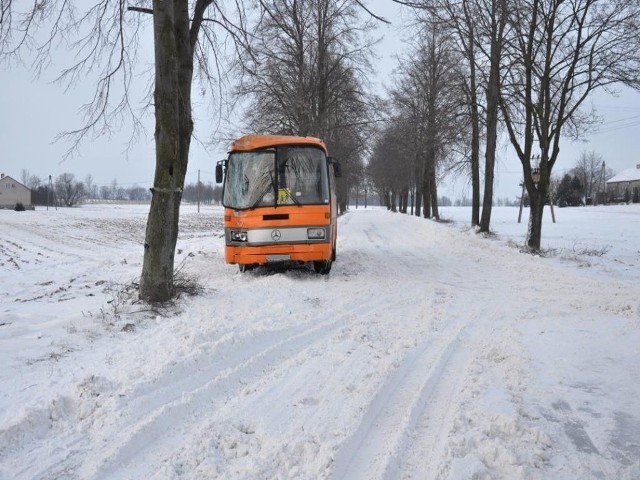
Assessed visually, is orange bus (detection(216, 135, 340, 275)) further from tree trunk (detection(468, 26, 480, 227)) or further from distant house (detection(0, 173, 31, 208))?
distant house (detection(0, 173, 31, 208))

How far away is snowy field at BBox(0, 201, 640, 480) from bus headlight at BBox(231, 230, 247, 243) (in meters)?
1.62

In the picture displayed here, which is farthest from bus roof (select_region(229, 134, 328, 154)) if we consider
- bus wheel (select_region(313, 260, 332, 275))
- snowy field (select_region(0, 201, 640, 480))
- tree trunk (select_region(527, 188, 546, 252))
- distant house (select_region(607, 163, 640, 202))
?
distant house (select_region(607, 163, 640, 202))

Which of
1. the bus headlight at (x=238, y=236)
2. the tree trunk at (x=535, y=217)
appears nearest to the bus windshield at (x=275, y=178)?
the bus headlight at (x=238, y=236)

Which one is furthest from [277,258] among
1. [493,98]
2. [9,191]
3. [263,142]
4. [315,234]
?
[9,191]

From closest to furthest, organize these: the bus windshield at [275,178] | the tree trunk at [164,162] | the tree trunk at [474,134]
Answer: the tree trunk at [164,162] < the bus windshield at [275,178] < the tree trunk at [474,134]

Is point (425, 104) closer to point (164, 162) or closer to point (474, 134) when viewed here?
point (474, 134)

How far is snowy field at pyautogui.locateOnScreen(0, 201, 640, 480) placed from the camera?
275cm

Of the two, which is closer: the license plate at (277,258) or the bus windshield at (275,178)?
the license plate at (277,258)

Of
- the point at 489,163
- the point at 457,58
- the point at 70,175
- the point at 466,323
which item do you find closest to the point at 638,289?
the point at 466,323

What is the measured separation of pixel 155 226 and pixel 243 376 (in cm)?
331

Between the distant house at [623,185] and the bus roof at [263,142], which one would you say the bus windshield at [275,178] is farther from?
the distant house at [623,185]

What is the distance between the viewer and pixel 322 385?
3842 mm

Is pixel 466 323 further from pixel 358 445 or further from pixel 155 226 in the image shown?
pixel 155 226

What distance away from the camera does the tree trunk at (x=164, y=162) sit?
6320 millimetres
